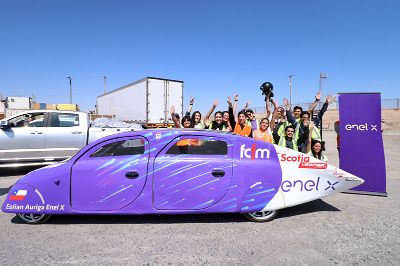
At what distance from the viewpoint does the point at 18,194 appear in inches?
144

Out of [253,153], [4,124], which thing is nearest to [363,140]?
[253,153]

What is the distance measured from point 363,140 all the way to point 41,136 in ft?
25.8

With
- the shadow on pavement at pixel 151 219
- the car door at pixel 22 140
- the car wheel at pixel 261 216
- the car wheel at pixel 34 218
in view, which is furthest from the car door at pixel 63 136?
the car wheel at pixel 261 216

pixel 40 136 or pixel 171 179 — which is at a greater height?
pixel 40 136

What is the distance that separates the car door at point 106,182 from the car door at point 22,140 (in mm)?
4386

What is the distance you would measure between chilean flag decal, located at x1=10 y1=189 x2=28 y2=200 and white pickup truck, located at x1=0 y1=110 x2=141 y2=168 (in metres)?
3.86

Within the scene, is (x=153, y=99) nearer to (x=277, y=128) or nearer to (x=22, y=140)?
(x=22, y=140)

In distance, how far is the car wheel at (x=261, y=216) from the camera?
3893 mm

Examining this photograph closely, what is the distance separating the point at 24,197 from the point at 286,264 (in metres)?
3.49

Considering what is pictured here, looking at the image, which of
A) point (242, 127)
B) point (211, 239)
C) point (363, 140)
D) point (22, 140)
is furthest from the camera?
point (22, 140)

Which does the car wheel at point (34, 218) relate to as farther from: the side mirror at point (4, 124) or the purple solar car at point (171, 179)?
the side mirror at point (4, 124)

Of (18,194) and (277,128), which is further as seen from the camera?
(277,128)

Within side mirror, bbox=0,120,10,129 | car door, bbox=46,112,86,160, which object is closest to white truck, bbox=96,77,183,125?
car door, bbox=46,112,86,160

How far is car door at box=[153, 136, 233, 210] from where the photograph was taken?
3.69m
